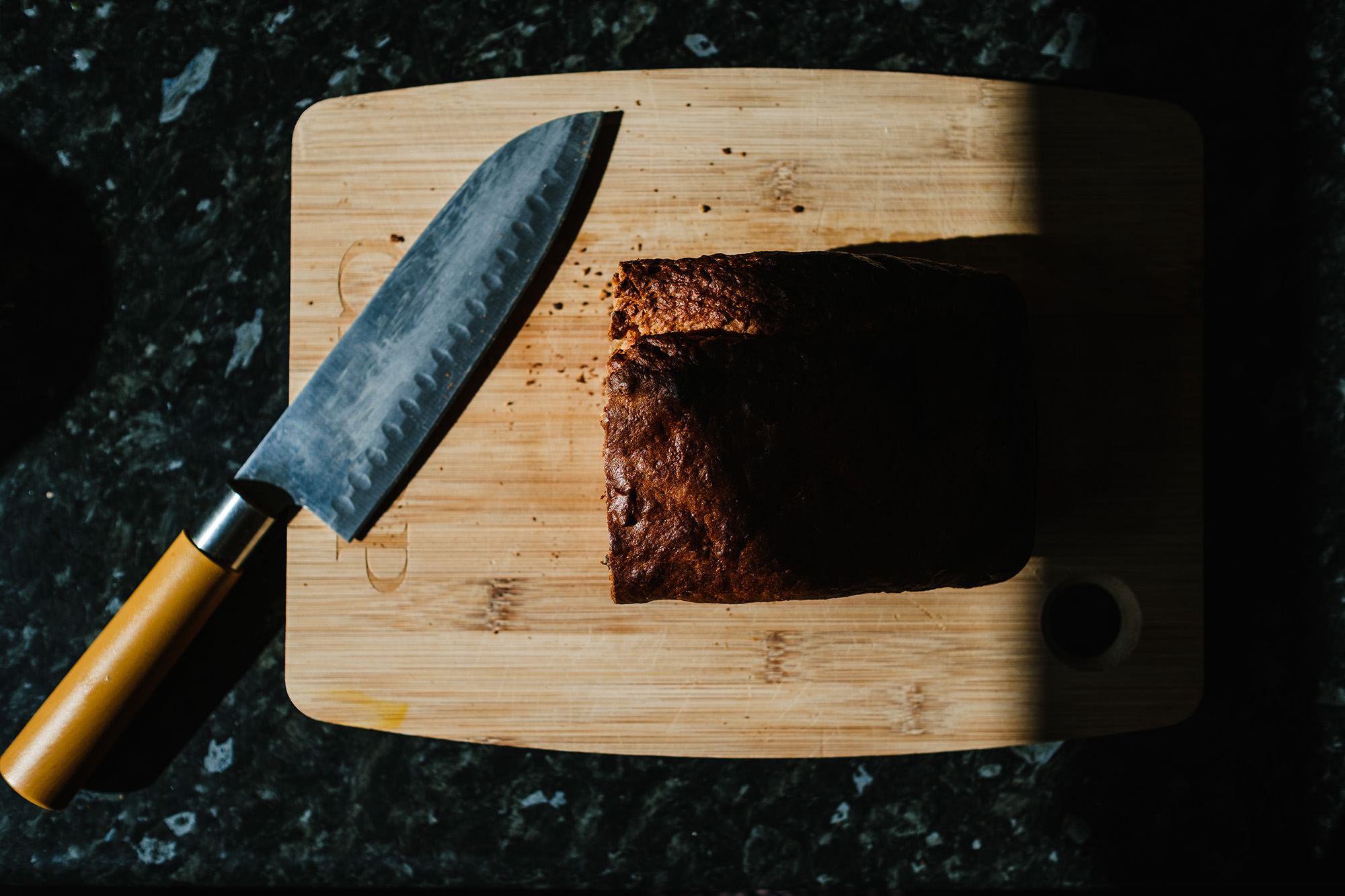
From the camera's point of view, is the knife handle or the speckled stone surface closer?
the knife handle

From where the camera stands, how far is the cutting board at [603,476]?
6.97 ft

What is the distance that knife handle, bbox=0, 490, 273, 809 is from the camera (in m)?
1.99

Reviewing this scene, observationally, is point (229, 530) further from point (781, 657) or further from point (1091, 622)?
point (1091, 622)

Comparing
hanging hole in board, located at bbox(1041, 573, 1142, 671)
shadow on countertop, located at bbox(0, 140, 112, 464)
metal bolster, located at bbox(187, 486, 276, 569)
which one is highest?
shadow on countertop, located at bbox(0, 140, 112, 464)

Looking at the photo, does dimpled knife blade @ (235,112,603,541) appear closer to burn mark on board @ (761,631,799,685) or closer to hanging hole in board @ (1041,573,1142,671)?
burn mark on board @ (761,631,799,685)

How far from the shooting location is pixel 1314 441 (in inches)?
87.0

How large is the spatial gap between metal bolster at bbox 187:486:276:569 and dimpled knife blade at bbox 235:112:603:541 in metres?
0.08

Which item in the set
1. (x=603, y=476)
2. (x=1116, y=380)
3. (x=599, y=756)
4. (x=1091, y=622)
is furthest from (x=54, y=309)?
(x=1091, y=622)

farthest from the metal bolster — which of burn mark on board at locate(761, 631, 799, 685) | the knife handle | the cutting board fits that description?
burn mark on board at locate(761, 631, 799, 685)

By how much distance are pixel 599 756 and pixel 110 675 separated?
124 centimetres

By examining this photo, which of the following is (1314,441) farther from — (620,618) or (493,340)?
(493,340)

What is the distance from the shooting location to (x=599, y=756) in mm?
2199

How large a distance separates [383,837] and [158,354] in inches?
57.9

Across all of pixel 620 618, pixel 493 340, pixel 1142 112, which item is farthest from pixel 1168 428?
pixel 493 340
